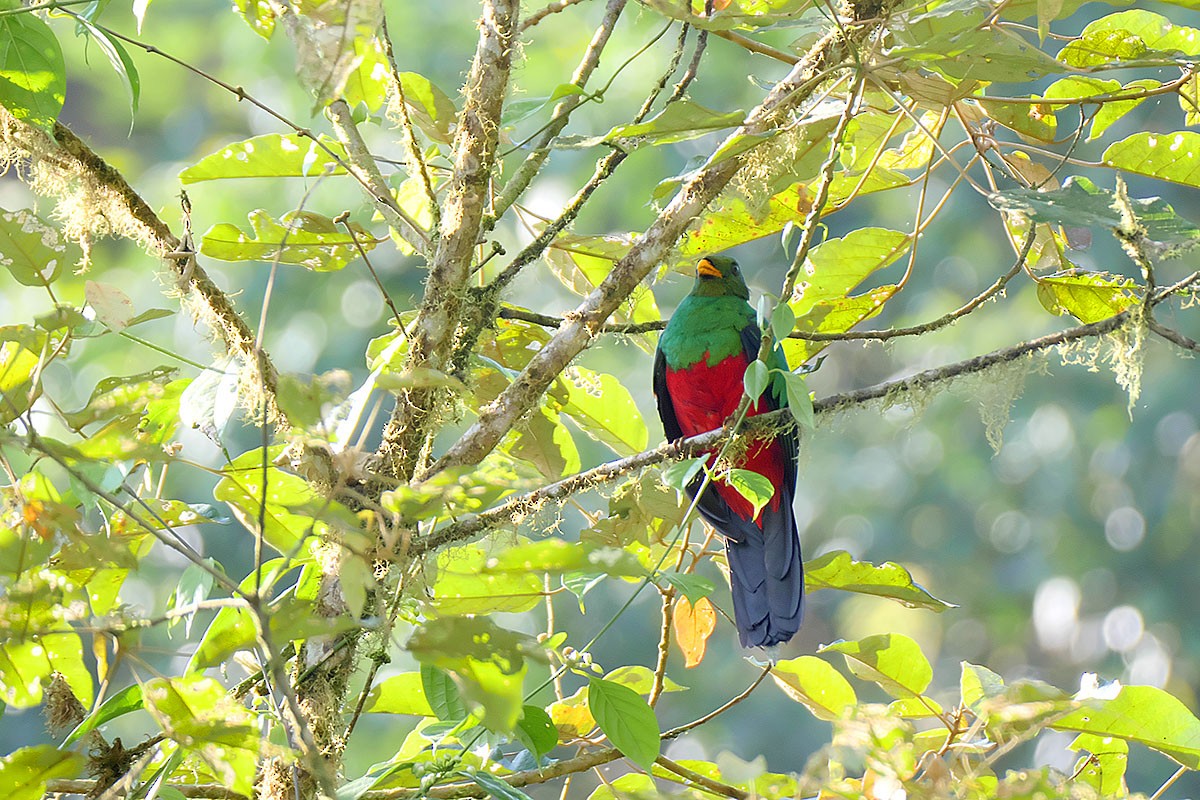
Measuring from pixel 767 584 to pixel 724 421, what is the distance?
13.8 inches

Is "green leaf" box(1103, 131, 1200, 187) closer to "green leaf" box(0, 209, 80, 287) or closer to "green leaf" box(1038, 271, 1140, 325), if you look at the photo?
"green leaf" box(1038, 271, 1140, 325)

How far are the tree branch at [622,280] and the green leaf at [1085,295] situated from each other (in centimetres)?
57

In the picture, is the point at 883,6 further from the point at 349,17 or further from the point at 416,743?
the point at 416,743

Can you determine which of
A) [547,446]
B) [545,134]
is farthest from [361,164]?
[547,446]

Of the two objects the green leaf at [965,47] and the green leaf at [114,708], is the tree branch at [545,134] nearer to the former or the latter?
the green leaf at [965,47]

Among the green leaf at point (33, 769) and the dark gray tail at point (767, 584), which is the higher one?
the green leaf at point (33, 769)

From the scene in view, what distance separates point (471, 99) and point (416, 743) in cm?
86

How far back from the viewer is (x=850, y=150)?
1.87 metres

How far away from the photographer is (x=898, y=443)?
8.29 meters

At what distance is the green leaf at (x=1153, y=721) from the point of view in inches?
51.0

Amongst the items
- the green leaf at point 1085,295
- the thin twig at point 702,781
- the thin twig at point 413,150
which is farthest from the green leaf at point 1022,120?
the thin twig at point 702,781

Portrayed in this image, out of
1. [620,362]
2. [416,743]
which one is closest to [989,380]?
[416,743]

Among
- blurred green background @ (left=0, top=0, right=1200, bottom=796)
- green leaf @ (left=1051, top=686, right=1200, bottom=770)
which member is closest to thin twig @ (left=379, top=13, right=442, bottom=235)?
green leaf @ (left=1051, top=686, right=1200, bottom=770)

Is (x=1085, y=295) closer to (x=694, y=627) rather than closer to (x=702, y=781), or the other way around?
(x=694, y=627)
